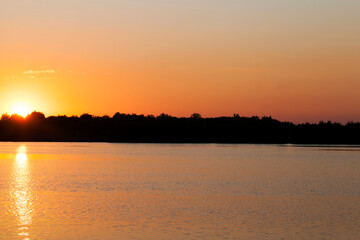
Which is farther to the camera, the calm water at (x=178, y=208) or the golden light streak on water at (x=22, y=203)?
the golden light streak on water at (x=22, y=203)

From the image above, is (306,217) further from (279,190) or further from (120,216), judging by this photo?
(279,190)

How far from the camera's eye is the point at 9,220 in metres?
26.3

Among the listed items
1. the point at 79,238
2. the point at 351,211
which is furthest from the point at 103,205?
the point at 351,211

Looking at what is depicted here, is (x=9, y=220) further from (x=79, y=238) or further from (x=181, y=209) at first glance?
(x=181, y=209)

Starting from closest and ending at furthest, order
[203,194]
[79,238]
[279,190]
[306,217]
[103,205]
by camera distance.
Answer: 1. [79,238]
2. [306,217]
3. [103,205]
4. [203,194]
5. [279,190]

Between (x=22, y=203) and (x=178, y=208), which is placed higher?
(x=22, y=203)

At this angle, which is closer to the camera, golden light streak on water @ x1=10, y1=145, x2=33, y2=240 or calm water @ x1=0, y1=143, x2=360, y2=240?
calm water @ x1=0, y1=143, x2=360, y2=240

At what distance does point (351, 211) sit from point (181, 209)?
946cm

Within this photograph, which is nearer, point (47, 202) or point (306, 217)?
point (306, 217)

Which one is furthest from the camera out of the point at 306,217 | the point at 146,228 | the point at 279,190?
the point at 279,190

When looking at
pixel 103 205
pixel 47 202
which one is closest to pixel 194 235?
→ pixel 103 205

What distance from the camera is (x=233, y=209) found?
30.9 metres

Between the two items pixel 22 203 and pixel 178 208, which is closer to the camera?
pixel 178 208

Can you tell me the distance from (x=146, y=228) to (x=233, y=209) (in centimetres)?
754
